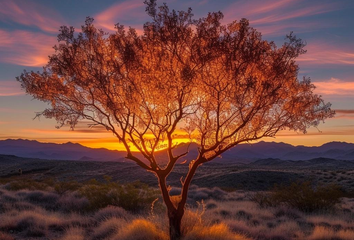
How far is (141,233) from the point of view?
42.1 ft

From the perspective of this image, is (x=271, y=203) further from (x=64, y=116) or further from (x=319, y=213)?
(x=64, y=116)

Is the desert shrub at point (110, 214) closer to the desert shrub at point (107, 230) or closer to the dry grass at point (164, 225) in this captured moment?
the dry grass at point (164, 225)

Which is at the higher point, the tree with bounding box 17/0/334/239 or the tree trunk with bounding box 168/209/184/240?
the tree with bounding box 17/0/334/239

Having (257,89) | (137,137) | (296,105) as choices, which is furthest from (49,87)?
(296,105)

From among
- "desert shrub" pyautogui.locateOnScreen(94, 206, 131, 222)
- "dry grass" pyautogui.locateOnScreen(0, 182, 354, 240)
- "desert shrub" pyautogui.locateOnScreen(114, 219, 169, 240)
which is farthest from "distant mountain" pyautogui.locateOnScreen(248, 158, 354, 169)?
"desert shrub" pyautogui.locateOnScreen(114, 219, 169, 240)

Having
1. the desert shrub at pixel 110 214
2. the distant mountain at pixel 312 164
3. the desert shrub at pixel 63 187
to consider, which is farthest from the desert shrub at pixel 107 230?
the distant mountain at pixel 312 164

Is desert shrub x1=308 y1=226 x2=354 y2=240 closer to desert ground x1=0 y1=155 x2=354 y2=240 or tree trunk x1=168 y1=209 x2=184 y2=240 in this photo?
desert ground x1=0 y1=155 x2=354 y2=240

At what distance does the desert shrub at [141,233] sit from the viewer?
12.8 meters

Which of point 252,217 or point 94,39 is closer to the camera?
point 94,39

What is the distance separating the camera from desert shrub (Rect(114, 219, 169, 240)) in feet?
41.9

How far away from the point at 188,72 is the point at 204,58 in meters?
0.72

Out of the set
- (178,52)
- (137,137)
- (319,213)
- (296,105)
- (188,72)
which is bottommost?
(319,213)

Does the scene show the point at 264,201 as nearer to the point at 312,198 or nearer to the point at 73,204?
the point at 312,198

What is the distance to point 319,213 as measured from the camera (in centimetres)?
2239
